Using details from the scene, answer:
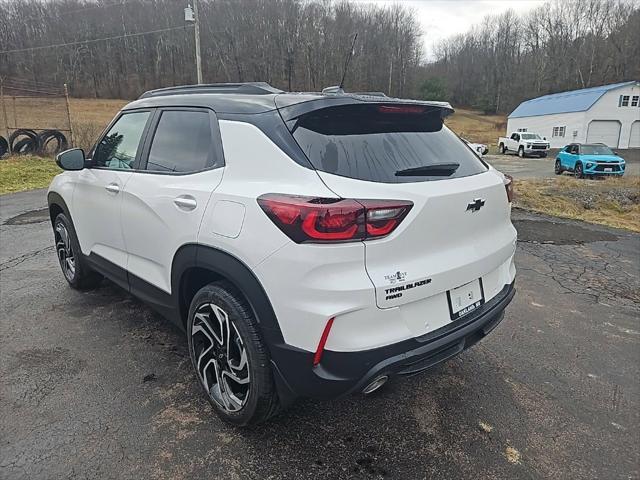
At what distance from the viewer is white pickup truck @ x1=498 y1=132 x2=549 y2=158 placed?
99.8ft

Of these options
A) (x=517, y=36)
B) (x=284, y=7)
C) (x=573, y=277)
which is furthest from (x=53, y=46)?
(x=517, y=36)

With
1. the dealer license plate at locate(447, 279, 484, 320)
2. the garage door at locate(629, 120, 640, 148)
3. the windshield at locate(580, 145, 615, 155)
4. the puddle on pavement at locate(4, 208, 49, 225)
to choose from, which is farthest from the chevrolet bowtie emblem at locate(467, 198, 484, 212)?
the garage door at locate(629, 120, 640, 148)

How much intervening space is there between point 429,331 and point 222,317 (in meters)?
1.04

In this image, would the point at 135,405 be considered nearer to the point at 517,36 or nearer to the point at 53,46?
the point at 53,46

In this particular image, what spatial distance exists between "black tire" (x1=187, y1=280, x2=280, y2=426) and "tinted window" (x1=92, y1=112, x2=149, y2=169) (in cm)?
134

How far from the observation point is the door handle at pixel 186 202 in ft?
7.72

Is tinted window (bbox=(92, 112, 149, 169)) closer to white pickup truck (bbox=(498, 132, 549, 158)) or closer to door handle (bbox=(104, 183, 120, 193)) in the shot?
door handle (bbox=(104, 183, 120, 193))

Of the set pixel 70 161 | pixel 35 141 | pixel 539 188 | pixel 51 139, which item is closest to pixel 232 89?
pixel 70 161

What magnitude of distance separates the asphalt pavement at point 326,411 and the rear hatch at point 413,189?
0.77m

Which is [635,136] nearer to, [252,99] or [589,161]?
[589,161]

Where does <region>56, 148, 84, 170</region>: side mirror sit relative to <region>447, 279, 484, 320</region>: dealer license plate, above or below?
above

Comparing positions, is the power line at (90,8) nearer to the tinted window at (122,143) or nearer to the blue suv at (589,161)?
the blue suv at (589,161)

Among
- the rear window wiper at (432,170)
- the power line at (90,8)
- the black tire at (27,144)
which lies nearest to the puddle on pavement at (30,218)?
the rear window wiper at (432,170)

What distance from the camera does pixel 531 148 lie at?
30.5 metres
